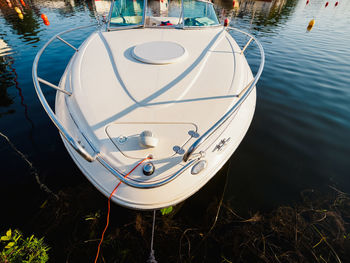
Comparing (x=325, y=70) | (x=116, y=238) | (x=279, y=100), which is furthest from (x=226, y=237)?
(x=325, y=70)

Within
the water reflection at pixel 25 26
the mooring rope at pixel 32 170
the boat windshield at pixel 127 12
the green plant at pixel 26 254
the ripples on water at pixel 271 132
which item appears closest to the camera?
the green plant at pixel 26 254

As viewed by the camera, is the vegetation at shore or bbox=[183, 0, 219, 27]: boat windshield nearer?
the vegetation at shore

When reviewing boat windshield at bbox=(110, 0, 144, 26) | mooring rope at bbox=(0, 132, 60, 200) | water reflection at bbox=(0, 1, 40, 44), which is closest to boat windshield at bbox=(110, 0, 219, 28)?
boat windshield at bbox=(110, 0, 144, 26)

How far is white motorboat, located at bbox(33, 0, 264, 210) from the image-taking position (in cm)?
154

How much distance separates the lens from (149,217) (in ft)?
7.48

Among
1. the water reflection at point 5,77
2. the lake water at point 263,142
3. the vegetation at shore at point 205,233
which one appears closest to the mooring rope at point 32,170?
the lake water at point 263,142

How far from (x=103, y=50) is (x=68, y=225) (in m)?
2.78

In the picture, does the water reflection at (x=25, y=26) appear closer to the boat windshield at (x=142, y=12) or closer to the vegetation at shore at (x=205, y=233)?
the boat windshield at (x=142, y=12)

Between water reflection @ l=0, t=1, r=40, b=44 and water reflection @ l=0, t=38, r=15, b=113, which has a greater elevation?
water reflection @ l=0, t=1, r=40, b=44

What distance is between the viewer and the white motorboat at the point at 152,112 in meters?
1.54

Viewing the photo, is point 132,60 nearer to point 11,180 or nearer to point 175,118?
point 175,118

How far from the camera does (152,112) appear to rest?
1.95 metres

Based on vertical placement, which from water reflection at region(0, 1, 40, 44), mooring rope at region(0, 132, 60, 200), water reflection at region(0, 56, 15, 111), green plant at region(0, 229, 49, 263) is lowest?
mooring rope at region(0, 132, 60, 200)

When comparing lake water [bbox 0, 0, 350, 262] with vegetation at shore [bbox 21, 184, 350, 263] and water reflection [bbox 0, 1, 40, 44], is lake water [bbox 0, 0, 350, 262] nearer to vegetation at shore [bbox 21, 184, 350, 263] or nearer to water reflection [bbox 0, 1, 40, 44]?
vegetation at shore [bbox 21, 184, 350, 263]
